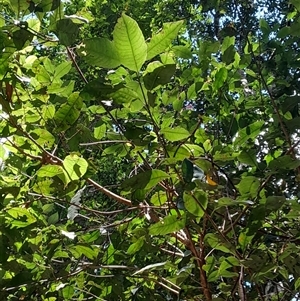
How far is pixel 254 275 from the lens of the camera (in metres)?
1.26

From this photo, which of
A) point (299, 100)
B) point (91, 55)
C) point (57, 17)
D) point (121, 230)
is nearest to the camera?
point (91, 55)

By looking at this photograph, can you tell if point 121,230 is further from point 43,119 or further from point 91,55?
point 91,55

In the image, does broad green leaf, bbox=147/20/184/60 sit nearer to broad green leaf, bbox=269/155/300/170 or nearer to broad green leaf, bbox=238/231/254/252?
broad green leaf, bbox=269/155/300/170

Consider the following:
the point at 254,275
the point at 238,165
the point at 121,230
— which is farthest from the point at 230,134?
the point at 254,275

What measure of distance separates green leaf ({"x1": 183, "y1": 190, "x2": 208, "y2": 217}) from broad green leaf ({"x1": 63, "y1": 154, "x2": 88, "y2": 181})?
24 centimetres

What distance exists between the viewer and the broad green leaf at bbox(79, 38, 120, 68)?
0.91 m

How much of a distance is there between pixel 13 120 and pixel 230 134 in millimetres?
802

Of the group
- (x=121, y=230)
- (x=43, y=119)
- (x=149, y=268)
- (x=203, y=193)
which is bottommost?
(x=121, y=230)

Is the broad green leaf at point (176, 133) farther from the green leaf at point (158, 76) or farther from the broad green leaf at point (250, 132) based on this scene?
the broad green leaf at point (250, 132)

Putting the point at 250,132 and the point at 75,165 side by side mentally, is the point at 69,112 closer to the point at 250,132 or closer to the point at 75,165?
the point at 75,165

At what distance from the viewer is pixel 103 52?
0.92 meters

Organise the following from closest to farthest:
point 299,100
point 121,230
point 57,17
Answer: point 57,17 → point 299,100 → point 121,230

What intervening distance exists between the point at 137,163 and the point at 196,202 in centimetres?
36

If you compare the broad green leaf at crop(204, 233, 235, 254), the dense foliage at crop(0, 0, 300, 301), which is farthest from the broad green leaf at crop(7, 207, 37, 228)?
the broad green leaf at crop(204, 233, 235, 254)
